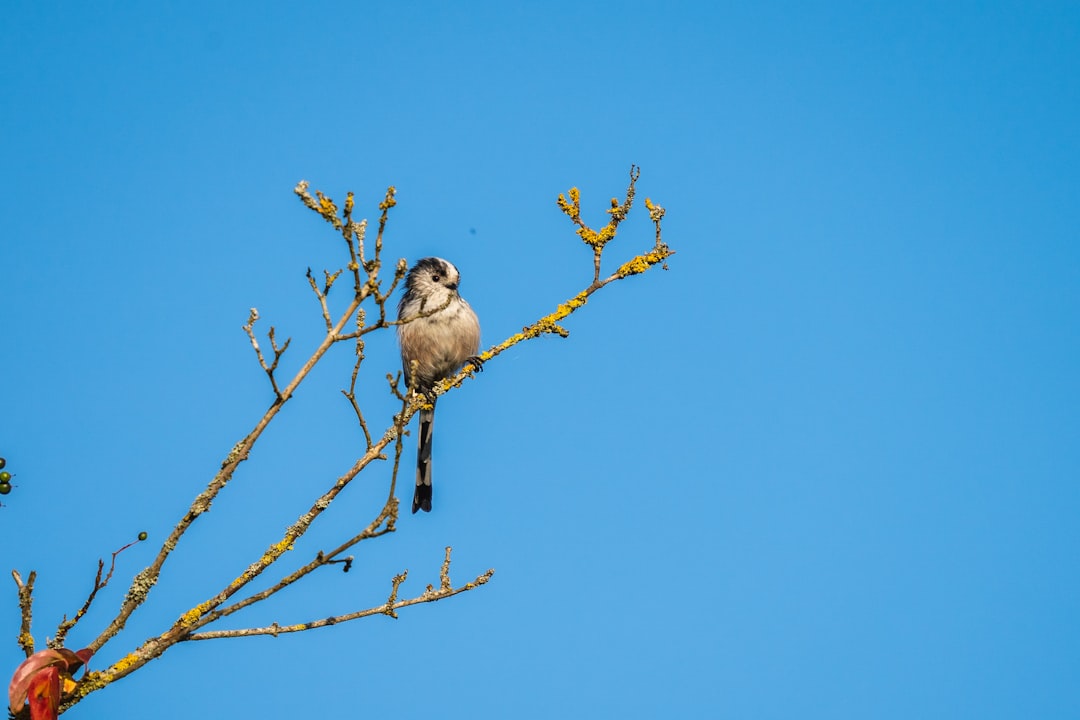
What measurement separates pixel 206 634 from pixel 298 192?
1.46m

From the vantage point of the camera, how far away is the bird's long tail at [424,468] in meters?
7.55

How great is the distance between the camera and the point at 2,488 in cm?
396

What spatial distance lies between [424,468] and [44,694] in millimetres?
4800

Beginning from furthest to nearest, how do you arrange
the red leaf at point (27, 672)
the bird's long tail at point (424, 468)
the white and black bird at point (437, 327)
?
the white and black bird at point (437, 327) → the bird's long tail at point (424, 468) → the red leaf at point (27, 672)

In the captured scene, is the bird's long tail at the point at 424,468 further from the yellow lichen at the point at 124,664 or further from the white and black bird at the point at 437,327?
the yellow lichen at the point at 124,664

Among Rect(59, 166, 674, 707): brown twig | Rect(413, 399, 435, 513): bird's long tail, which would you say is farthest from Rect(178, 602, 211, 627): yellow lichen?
Rect(413, 399, 435, 513): bird's long tail

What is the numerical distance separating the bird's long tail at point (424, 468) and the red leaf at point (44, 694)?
4579 millimetres

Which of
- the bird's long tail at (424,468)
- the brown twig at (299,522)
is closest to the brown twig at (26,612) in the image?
the brown twig at (299,522)

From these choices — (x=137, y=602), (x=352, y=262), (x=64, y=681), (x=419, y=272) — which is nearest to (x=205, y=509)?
(x=137, y=602)

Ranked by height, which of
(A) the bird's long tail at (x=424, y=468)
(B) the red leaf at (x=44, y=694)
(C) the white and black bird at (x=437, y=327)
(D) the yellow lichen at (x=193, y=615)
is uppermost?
(C) the white and black bird at (x=437, y=327)

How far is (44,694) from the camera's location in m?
2.88

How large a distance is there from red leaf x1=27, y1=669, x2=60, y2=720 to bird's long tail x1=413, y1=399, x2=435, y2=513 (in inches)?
180

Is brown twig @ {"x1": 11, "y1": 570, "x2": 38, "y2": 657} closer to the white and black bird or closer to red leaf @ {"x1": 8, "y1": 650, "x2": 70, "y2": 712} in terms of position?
red leaf @ {"x1": 8, "y1": 650, "x2": 70, "y2": 712}

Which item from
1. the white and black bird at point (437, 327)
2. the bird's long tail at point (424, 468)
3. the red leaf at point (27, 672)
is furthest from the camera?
the white and black bird at point (437, 327)
